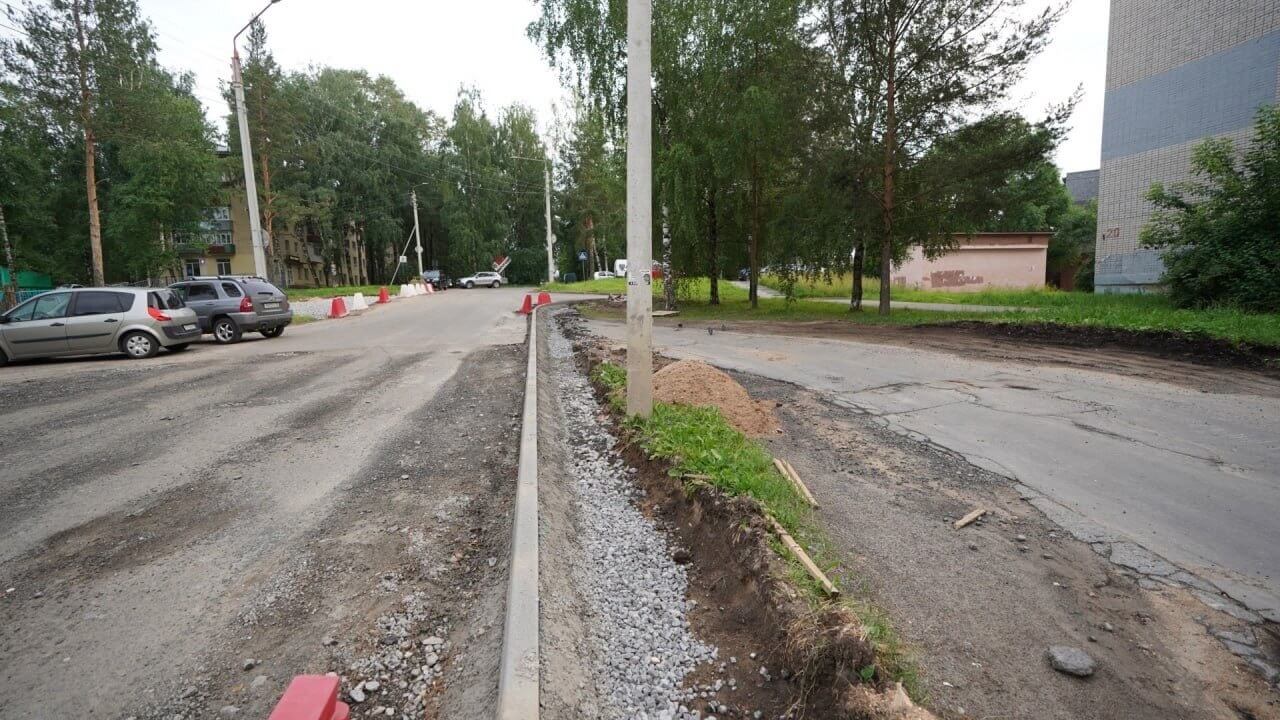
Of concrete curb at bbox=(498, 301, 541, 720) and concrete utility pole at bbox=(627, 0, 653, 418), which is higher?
concrete utility pole at bbox=(627, 0, 653, 418)

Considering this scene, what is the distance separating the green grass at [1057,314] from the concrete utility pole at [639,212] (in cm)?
992

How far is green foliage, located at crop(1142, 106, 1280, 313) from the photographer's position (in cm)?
1255

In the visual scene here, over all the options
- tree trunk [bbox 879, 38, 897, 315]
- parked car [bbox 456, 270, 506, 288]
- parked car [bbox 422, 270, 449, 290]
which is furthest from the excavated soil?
parked car [bbox 456, 270, 506, 288]

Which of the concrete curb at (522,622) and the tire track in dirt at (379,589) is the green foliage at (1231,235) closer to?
the concrete curb at (522,622)

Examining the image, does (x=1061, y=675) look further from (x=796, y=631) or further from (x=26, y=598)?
(x=26, y=598)

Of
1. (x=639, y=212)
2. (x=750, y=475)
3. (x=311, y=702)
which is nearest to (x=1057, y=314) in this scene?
(x=639, y=212)

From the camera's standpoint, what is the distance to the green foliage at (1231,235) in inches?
494

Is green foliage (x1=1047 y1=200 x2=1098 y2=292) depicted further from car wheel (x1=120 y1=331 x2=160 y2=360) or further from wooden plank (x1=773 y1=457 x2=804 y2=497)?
car wheel (x1=120 y1=331 x2=160 y2=360)

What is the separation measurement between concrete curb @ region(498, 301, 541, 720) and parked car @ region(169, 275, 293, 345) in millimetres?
14086

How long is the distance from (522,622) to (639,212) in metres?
3.96

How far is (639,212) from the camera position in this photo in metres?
5.61

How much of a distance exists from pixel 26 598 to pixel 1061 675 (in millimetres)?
Result: 5169

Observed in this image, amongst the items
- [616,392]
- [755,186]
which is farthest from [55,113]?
[616,392]

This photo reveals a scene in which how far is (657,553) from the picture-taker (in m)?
3.76
